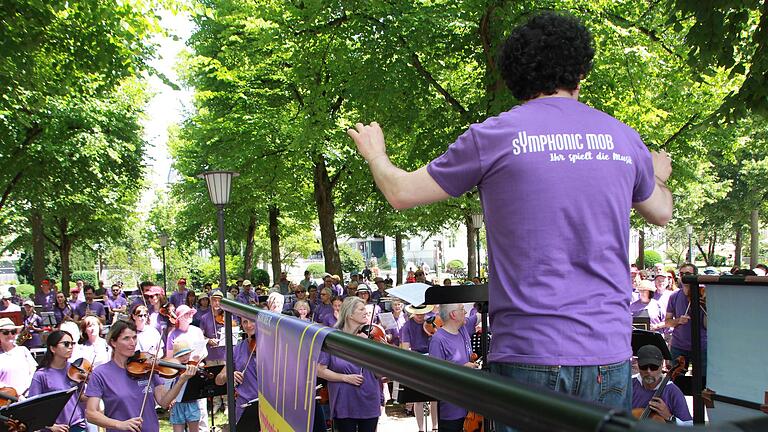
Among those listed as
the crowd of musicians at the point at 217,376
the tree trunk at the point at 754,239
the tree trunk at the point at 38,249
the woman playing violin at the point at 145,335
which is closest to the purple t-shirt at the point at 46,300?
the tree trunk at the point at 38,249

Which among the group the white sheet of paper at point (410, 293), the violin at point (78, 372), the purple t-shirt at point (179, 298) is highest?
the white sheet of paper at point (410, 293)

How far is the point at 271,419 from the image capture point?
276 centimetres

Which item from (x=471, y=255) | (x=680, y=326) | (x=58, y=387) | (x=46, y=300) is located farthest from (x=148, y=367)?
(x=471, y=255)

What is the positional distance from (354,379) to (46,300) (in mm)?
18138

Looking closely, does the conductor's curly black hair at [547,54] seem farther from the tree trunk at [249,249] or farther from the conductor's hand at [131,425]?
the tree trunk at [249,249]

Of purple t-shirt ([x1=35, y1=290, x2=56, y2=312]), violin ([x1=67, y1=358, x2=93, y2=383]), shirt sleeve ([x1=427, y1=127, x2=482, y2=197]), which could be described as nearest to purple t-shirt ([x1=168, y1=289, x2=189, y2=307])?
purple t-shirt ([x1=35, y1=290, x2=56, y2=312])

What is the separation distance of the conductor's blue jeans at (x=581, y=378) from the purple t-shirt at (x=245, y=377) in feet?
18.1

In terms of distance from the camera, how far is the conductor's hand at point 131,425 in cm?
649

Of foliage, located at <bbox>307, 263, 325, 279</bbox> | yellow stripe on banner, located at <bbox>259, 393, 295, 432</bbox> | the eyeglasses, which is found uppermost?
yellow stripe on banner, located at <bbox>259, 393, 295, 432</bbox>

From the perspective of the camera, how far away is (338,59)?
47.5 ft

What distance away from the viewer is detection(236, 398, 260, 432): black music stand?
22.6ft

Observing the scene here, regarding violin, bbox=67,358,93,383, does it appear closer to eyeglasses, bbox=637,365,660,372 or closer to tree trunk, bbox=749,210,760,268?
eyeglasses, bbox=637,365,660,372

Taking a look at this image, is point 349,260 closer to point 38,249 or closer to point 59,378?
point 38,249

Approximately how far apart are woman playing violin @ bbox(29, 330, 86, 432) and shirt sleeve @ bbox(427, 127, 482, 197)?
22.4 ft
